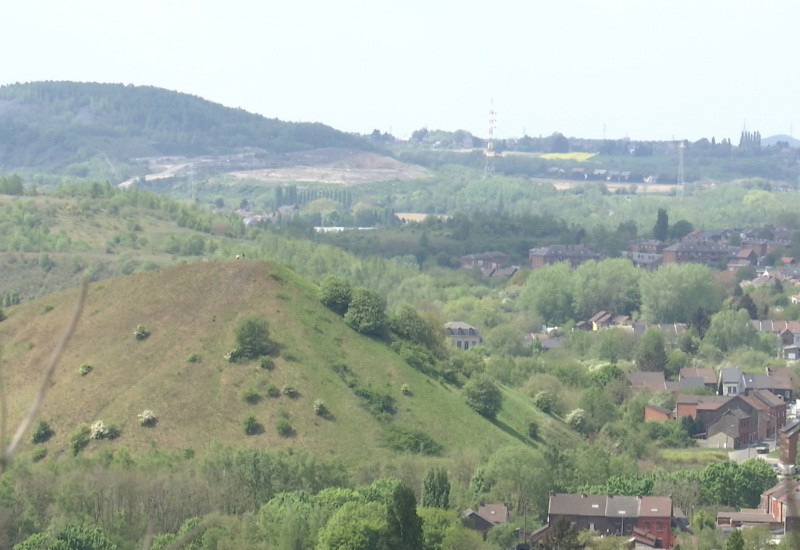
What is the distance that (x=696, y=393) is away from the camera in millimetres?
84812

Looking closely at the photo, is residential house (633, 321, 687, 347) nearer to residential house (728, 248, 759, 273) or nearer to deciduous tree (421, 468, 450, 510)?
residential house (728, 248, 759, 273)

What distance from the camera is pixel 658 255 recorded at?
16775 centimetres

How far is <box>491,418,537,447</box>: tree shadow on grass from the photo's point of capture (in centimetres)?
6456

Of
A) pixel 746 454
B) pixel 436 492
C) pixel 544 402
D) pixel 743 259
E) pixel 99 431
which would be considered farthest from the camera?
pixel 743 259

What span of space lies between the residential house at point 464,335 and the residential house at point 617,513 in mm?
50382

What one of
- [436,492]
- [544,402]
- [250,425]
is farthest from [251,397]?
[544,402]

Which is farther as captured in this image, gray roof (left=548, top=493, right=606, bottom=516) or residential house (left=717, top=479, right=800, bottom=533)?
gray roof (left=548, top=493, right=606, bottom=516)

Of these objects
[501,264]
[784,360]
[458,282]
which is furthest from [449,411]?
[501,264]

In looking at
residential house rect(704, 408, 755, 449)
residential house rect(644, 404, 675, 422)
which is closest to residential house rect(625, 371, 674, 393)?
residential house rect(644, 404, 675, 422)

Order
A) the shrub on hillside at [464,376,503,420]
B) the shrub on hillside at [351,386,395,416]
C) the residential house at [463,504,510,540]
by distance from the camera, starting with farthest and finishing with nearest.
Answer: the shrub on hillside at [464,376,503,420] → the shrub on hillside at [351,386,395,416] → the residential house at [463,504,510,540]

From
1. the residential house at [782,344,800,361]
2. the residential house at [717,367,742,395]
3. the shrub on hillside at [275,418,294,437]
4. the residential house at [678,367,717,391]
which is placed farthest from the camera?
the residential house at [782,344,800,361]

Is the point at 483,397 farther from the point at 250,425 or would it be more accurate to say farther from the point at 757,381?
the point at 757,381

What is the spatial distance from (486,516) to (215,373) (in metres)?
16.9

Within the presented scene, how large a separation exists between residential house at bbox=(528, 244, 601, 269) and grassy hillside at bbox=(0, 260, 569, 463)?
91786 mm
